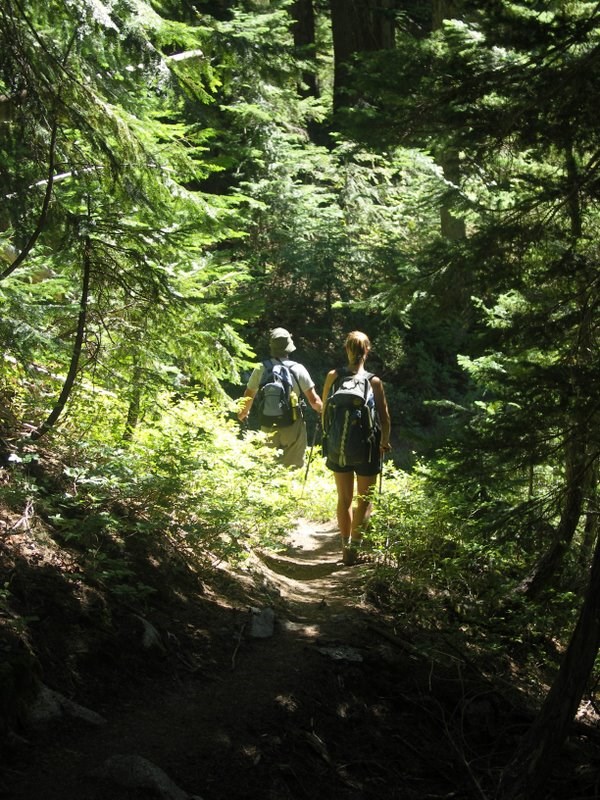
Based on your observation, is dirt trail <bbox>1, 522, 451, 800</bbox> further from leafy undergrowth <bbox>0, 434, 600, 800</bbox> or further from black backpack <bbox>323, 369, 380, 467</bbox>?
black backpack <bbox>323, 369, 380, 467</bbox>

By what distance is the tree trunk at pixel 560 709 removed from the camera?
4121 millimetres

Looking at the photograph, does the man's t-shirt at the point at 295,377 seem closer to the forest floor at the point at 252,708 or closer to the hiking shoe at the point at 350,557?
the hiking shoe at the point at 350,557

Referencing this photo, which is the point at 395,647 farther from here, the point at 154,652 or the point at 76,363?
the point at 76,363

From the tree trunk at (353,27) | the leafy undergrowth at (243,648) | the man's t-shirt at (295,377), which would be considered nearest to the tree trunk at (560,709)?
the leafy undergrowth at (243,648)

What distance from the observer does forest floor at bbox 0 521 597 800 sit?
391cm

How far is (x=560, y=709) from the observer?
4152 millimetres

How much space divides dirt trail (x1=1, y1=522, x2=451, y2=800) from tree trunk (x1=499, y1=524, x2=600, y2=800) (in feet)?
2.39

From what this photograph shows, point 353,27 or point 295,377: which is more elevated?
point 353,27

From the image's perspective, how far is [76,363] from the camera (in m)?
6.33

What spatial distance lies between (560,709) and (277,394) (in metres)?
5.91

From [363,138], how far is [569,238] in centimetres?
165

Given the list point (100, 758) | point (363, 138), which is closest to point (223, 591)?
point (100, 758)

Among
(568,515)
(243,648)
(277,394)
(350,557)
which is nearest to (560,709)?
(568,515)

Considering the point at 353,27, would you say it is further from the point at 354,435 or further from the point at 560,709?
the point at 560,709
